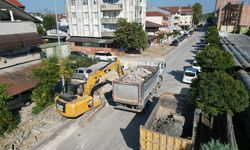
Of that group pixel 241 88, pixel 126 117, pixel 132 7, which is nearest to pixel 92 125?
pixel 126 117

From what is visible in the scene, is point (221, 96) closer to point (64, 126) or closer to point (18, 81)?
point (64, 126)

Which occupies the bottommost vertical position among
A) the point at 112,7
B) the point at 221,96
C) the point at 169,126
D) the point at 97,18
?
the point at 169,126

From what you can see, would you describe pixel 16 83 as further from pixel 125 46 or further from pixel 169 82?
pixel 125 46

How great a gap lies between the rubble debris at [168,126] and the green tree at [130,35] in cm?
2477

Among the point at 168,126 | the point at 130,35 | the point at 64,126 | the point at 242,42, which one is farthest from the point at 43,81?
the point at 242,42

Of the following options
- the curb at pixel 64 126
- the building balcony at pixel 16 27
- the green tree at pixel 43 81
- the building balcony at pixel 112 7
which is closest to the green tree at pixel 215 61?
the curb at pixel 64 126

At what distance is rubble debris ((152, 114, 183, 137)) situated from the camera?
40.8 ft

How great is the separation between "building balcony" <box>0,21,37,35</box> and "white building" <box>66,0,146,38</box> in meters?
22.0

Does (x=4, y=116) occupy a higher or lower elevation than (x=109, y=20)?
lower

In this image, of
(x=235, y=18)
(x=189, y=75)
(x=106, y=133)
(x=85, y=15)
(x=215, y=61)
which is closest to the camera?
(x=106, y=133)

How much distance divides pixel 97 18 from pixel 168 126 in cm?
3295

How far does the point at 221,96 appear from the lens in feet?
33.7

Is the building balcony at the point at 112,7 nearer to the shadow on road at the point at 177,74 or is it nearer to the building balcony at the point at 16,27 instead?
the shadow on road at the point at 177,74

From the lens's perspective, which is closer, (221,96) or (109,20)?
(221,96)
